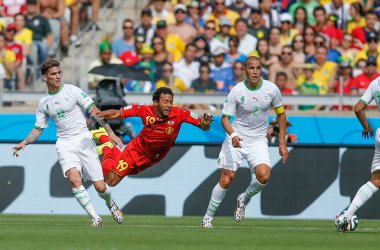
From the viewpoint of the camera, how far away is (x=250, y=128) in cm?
1684

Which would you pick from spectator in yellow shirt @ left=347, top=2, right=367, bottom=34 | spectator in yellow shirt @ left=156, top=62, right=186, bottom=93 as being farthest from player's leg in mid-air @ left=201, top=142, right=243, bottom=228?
spectator in yellow shirt @ left=347, top=2, right=367, bottom=34

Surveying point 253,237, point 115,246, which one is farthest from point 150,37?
point 115,246

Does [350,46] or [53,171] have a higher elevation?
[350,46]

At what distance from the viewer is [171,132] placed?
17.5m

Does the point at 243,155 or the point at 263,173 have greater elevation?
the point at 243,155

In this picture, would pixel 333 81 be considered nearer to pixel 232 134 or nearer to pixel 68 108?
pixel 232 134

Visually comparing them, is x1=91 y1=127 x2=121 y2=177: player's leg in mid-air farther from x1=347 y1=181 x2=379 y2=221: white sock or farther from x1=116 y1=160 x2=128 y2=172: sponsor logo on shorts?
x1=347 y1=181 x2=379 y2=221: white sock

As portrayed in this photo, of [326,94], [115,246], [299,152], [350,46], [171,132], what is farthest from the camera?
[350,46]

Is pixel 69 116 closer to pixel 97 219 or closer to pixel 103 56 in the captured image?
pixel 97 219

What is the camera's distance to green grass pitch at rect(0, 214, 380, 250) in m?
12.8

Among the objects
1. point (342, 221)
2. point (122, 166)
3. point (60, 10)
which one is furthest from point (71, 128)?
point (60, 10)

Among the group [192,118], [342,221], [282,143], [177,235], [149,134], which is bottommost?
[177,235]

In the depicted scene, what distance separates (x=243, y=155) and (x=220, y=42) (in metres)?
9.20

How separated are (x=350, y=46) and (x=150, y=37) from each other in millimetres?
4329
